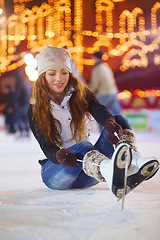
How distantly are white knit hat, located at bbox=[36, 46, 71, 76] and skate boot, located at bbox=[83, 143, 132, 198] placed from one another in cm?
53

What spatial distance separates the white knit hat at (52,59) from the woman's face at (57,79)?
2 cm

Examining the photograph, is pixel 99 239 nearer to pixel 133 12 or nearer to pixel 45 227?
pixel 45 227

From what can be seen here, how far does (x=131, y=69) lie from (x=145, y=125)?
5.32m

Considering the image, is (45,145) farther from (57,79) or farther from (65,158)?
(57,79)

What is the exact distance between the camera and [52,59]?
167cm

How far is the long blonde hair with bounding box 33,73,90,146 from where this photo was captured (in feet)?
5.29

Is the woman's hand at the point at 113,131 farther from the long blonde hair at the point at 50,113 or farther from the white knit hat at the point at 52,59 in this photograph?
the white knit hat at the point at 52,59

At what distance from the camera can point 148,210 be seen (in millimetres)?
1259

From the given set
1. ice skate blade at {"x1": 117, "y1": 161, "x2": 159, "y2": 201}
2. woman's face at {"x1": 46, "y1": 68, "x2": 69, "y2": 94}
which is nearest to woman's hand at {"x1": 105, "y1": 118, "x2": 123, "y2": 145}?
ice skate blade at {"x1": 117, "y1": 161, "x2": 159, "y2": 201}

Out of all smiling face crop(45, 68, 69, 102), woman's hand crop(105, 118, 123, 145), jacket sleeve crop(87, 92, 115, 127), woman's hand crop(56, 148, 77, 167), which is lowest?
woman's hand crop(56, 148, 77, 167)

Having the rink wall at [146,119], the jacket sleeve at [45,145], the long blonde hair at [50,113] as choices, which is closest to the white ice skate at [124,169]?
the jacket sleeve at [45,145]

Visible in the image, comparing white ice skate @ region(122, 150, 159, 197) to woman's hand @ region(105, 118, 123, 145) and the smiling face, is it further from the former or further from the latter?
the smiling face

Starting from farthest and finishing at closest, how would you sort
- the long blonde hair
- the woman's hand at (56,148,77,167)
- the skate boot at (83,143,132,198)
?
the long blonde hair, the woman's hand at (56,148,77,167), the skate boot at (83,143,132,198)

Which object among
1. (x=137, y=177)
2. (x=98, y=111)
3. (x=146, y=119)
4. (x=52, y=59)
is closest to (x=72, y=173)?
(x=98, y=111)
